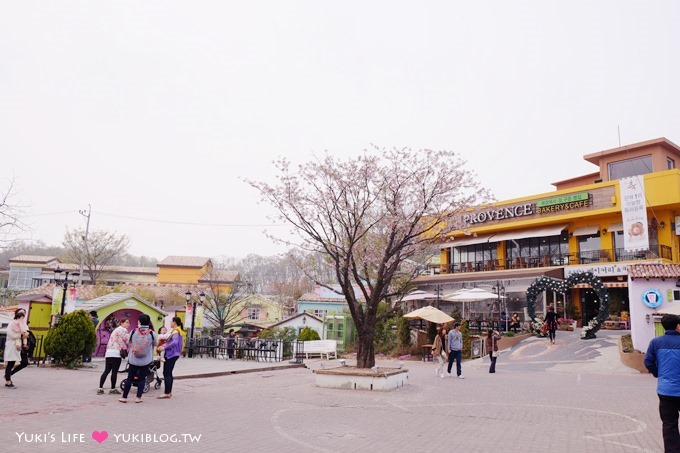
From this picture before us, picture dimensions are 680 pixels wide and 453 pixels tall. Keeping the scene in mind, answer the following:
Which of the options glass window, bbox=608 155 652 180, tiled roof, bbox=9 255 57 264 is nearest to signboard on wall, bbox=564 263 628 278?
glass window, bbox=608 155 652 180

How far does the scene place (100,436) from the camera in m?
6.34

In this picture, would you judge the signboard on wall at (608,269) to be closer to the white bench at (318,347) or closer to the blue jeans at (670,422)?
the white bench at (318,347)

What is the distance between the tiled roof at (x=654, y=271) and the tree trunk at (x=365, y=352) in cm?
1150

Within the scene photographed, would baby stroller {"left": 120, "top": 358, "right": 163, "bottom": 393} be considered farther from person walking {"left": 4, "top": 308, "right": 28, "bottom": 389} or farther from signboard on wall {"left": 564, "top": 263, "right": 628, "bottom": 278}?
signboard on wall {"left": 564, "top": 263, "right": 628, "bottom": 278}

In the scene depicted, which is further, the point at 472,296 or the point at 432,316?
the point at 472,296

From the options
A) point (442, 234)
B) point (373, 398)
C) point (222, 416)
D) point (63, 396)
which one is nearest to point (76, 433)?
point (222, 416)

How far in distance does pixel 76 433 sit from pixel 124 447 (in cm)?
108

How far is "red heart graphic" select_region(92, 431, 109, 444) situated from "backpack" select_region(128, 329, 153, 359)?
2752 millimetres

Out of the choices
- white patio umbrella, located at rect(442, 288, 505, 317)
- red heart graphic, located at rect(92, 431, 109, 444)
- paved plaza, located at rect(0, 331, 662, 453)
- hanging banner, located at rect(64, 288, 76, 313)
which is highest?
white patio umbrella, located at rect(442, 288, 505, 317)

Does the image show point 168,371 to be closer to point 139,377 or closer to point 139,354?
point 139,377

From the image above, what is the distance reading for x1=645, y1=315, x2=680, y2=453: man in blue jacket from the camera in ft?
18.3

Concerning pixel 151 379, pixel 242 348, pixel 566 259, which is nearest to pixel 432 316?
pixel 242 348

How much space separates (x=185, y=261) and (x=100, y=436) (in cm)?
5848

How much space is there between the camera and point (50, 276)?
62.2m
